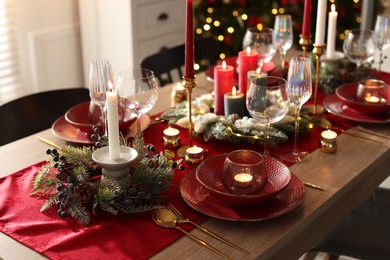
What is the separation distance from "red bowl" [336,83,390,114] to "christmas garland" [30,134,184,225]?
64cm

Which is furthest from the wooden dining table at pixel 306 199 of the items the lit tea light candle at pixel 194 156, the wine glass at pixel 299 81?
the lit tea light candle at pixel 194 156

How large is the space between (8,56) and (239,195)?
6.74 feet

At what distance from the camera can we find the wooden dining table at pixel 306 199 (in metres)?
1.24

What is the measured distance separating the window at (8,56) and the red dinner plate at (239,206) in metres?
1.85

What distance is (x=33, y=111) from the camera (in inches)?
79.7

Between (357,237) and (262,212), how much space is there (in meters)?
0.54

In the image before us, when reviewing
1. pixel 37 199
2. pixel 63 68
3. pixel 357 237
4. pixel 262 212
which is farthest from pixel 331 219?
pixel 63 68

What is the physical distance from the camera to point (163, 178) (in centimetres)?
139

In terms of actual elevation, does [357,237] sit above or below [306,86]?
below

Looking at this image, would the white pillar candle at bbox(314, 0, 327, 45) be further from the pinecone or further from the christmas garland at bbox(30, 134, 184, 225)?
the pinecone

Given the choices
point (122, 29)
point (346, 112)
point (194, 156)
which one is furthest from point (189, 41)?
point (122, 29)

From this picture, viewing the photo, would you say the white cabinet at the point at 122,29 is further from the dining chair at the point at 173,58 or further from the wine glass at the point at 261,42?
the wine glass at the point at 261,42

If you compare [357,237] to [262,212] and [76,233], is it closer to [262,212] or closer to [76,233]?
[262,212]

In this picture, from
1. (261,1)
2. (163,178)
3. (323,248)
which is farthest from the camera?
(261,1)
